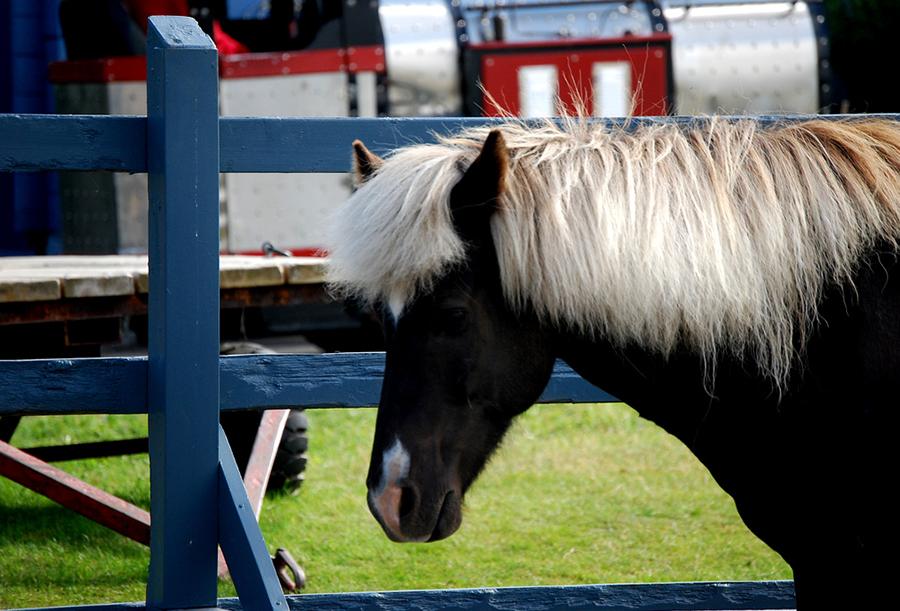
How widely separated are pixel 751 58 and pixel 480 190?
7082 mm

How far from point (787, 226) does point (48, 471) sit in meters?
2.42

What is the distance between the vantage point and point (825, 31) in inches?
341

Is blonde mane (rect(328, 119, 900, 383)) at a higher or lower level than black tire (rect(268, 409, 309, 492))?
higher

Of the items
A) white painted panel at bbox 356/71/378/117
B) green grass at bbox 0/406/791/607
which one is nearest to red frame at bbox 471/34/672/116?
white painted panel at bbox 356/71/378/117

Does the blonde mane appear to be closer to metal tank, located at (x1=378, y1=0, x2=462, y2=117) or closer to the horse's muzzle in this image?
the horse's muzzle

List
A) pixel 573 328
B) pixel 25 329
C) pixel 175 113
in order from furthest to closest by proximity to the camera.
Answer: pixel 25 329 < pixel 175 113 < pixel 573 328

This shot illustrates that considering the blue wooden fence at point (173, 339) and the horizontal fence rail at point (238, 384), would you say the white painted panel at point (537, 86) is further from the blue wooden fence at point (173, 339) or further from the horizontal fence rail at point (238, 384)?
the blue wooden fence at point (173, 339)

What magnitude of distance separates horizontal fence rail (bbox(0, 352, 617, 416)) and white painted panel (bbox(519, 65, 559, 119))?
548 centimetres

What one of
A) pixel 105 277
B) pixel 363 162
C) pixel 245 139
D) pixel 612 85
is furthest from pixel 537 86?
pixel 363 162

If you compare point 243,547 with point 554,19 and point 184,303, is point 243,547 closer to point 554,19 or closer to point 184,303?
point 184,303

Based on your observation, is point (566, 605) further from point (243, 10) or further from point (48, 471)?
point (243, 10)

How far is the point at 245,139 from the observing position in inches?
104

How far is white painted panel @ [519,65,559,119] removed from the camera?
825 centimetres

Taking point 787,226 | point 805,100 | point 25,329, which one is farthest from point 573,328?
point 805,100
